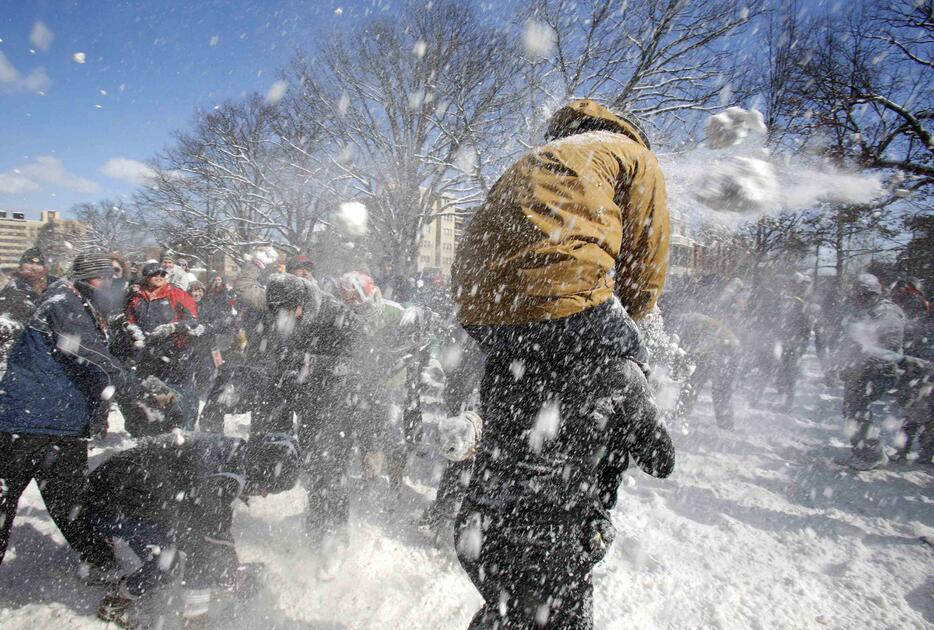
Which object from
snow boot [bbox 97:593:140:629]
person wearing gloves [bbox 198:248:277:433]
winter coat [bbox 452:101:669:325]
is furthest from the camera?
person wearing gloves [bbox 198:248:277:433]

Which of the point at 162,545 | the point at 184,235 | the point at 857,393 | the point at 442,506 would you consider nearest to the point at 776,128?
the point at 857,393

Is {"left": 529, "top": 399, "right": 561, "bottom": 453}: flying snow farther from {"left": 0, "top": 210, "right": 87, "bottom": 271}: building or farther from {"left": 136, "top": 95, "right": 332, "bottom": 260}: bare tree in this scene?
{"left": 0, "top": 210, "right": 87, "bottom": 271}: building

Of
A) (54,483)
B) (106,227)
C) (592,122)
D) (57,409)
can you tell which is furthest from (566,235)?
(106,227)

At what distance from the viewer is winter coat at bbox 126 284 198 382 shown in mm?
4152

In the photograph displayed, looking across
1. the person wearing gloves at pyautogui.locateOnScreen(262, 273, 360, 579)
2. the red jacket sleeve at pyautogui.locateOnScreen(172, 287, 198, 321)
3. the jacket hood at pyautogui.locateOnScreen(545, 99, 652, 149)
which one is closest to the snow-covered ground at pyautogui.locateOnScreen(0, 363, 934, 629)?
the person wearing gloves at pyautogui.locateOnScreen(262, 273, 360, 579)

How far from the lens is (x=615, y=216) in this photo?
121 centimetres

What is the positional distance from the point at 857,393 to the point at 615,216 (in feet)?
17.2

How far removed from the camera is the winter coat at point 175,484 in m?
2.20

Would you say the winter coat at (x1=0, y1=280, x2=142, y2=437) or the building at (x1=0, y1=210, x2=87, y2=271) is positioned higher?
the building at (x1=0, y1=210, x2=87, y2=271)

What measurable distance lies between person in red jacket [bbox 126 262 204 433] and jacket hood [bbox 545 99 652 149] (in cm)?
415

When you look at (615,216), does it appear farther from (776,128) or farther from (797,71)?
(797,71)

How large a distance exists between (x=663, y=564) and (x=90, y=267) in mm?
4355

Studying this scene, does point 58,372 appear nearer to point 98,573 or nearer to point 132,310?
point 98,573

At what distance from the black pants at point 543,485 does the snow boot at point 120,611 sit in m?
1.95
